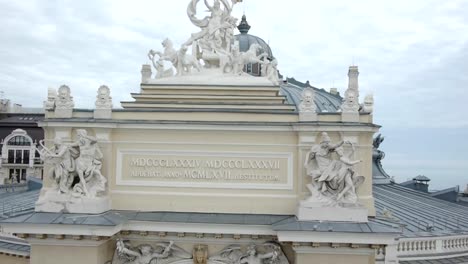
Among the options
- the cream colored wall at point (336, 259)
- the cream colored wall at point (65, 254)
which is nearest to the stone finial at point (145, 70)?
the cream colored wall at point (65, 254)

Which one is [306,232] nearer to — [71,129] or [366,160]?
[366,160]

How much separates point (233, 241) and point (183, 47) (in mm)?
7480

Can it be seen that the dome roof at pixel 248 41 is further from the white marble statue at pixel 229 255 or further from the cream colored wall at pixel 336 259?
the cream colored wall at pixel 336 259

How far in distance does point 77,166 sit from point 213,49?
663 cm

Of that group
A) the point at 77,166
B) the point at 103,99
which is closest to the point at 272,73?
the point at 103,99

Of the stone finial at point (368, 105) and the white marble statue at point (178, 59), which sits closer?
the stone finial at point (368, 105)

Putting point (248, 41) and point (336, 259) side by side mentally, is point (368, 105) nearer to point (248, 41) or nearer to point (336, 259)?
point (336, 259)

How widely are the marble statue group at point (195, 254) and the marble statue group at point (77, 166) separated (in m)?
2.03

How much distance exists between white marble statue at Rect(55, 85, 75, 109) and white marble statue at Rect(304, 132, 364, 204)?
316 inches

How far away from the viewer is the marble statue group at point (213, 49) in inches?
759

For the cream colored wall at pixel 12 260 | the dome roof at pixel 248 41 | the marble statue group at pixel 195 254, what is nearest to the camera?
the marble statue group at pixel 195 254

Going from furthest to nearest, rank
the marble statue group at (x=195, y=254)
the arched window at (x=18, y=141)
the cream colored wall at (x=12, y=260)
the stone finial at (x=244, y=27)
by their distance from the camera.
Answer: the arched window at (x=18, y=141) < the stone finial at (x=244, y=27) < the cream colored wall at (x=12, y=260) < the marble statue group at (x=195, y=254)

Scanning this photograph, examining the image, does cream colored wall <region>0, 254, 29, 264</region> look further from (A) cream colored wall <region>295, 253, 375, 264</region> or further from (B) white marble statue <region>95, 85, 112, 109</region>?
(A) cream colored wall <region>295, 253, 375, 264</region>

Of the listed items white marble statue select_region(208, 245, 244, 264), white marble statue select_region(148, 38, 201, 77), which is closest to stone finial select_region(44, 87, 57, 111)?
white marble statue select_region(148, 38, 201, 77)
